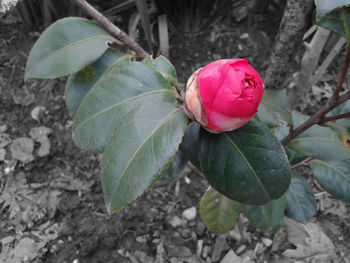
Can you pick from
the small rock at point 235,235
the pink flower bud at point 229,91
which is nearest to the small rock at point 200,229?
the small rock at point 235,235

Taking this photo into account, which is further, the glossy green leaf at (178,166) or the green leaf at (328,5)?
the glossy green leaf at (178,166)

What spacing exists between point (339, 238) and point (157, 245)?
0.81 m

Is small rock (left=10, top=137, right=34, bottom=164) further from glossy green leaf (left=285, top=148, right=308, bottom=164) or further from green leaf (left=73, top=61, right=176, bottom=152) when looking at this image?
glossy green leaf (left=285, top=148, right=308, bottom=164)

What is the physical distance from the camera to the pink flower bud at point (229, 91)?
0.53 meters

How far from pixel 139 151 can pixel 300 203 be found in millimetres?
760

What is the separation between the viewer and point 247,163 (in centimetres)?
70

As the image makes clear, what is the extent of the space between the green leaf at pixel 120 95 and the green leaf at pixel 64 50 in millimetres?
190

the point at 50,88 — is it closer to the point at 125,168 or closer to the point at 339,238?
the point at 125,168

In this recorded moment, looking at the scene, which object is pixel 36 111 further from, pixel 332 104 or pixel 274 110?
pixel 332 104

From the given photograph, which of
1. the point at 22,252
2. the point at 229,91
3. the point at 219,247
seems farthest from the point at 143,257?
the point at 229,91

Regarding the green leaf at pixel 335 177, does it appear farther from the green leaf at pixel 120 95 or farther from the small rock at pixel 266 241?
the green leaf at pixel 120 95

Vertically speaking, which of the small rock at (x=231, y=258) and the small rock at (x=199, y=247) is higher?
the small rock at (x=199, y=247)

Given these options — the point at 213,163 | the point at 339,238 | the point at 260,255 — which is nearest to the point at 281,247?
the point at 260,255

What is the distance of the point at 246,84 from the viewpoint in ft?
1.75
